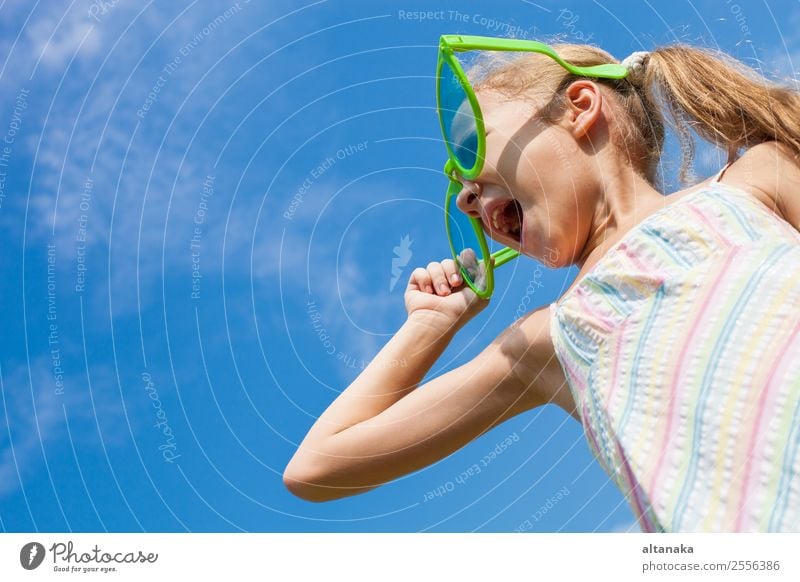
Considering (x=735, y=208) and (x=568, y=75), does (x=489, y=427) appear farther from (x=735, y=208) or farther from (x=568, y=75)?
(x=568, y=75)

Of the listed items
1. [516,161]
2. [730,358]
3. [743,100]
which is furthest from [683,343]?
[743,100]

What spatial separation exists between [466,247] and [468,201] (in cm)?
26

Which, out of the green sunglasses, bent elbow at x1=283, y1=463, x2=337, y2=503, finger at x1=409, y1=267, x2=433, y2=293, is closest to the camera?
the green sunglasses

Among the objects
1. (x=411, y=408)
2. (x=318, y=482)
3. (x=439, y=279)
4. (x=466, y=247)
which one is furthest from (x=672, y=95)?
(x=318, y=482)

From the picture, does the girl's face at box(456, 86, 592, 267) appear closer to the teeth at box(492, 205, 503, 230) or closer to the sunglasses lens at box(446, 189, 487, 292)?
the teeth at box(492, 205, 503, 230)

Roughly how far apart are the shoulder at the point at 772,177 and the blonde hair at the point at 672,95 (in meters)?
0.07

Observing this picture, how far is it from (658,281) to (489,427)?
70 cm

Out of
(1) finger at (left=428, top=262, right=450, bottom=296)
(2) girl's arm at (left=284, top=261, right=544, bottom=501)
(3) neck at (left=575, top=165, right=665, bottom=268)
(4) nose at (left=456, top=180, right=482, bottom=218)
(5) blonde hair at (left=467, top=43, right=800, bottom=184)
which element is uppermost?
(5) blonde hair at (left=467, top=43, right=800, bottom=184)

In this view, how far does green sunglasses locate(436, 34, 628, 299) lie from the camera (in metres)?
2.44

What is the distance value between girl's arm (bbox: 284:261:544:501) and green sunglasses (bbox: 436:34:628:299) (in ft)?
0.29

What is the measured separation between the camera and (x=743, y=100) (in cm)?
238

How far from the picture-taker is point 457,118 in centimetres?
252

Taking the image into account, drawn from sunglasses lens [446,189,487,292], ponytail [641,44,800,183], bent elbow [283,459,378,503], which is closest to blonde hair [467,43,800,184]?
ponytail [641,44,800,183]
